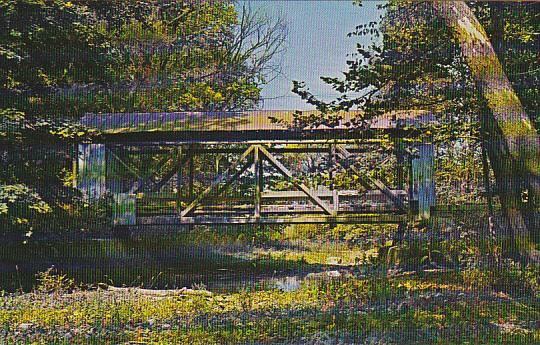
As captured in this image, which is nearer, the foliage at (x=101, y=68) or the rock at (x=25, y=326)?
the rock at (x=25, y=326)

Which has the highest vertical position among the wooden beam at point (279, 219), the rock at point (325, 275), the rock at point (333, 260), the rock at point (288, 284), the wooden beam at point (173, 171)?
the wooden beam at point (173, 171)

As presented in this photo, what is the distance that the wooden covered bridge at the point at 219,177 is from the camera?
4.45 m

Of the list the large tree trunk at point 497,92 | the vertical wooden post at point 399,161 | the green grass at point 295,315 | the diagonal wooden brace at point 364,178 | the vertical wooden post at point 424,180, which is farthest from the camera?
the vertical wooden post at point 424,180

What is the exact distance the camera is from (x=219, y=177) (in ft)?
15.0

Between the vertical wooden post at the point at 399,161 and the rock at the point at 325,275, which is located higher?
the vertical wooden post at the point at 399,161

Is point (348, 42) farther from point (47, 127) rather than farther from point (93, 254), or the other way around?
point (93, 254)

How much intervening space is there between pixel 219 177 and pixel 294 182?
65 centimetres

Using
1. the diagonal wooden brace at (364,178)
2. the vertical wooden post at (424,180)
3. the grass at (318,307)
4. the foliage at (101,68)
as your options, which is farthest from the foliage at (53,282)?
the vertical wooden post at (424,180)

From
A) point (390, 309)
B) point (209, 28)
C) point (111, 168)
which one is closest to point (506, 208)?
point (390, 309)

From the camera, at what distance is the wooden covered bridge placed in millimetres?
4453

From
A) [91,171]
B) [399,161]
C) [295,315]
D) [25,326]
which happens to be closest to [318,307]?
[295,315]

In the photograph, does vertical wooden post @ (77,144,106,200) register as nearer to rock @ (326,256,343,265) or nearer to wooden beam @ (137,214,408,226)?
wooden beam @ (137,214,408,226)

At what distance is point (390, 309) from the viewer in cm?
343

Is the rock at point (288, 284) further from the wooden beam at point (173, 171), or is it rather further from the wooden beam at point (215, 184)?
the wooden beam at point (173, 171)
